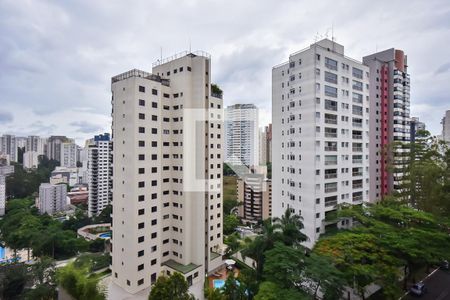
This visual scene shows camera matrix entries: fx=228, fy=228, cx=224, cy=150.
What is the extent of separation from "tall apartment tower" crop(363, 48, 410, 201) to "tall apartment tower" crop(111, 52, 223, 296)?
21.7 meters

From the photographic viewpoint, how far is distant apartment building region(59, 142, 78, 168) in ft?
330

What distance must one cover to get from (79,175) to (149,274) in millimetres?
80573

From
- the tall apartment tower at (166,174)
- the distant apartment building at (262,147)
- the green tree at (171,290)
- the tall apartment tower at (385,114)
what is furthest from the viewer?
the distant apartment building at (262,147)

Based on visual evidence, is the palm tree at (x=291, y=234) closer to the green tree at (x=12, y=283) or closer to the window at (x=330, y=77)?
the window at (x=330, y=77)

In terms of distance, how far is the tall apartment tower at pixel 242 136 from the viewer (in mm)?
Answer: 60562

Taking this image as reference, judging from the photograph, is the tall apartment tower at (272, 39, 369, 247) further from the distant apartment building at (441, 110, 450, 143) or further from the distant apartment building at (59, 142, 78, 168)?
the distant apartment building at (59, 142, 78, 168)

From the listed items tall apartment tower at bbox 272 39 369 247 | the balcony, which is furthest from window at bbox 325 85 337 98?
the balcony

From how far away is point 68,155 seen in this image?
101m

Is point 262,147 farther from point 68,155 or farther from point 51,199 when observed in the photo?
point 68,155

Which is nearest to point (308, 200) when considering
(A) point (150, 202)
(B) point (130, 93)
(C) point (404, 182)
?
(C) point (404, 182)

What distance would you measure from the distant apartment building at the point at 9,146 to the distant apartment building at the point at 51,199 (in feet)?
151

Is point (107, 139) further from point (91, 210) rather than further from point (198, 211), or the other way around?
point (198, 211)

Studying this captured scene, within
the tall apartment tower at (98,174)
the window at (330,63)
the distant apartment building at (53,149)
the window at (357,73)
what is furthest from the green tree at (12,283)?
the distant apartment building at (53,149)

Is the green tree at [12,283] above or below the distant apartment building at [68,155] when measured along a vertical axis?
below
